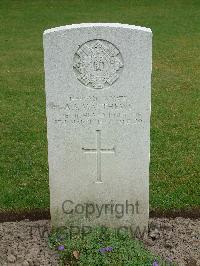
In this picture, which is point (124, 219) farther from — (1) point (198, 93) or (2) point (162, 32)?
(2) point (162, 32)

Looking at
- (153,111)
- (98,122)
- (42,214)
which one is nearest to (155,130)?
(153,111)

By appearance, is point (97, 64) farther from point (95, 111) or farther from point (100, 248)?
point (100, 248)

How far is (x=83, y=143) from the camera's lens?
473cm

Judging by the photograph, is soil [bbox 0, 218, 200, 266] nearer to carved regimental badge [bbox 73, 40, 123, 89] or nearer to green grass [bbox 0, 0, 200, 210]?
green grass [bbox 0, 0, 200, 210]

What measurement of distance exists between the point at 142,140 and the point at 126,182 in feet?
1.34

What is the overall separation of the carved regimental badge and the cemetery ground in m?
1.42

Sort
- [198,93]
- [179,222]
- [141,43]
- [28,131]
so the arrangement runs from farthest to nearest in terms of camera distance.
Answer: [198,93]
[28,131]
[179,222]
[141,43]

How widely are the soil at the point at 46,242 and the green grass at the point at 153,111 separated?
48cm

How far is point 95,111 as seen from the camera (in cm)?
462

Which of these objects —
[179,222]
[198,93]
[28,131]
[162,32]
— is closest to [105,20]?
[162,32]

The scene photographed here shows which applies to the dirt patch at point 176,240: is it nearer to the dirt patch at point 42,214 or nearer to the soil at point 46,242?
the soil at point 46,242

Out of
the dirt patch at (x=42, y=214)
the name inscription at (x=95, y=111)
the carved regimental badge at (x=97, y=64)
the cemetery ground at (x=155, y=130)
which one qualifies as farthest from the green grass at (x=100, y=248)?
the carved regimental badge at (x=97, y=64)

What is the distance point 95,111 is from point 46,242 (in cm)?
125

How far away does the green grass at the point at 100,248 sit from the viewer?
4.48m
